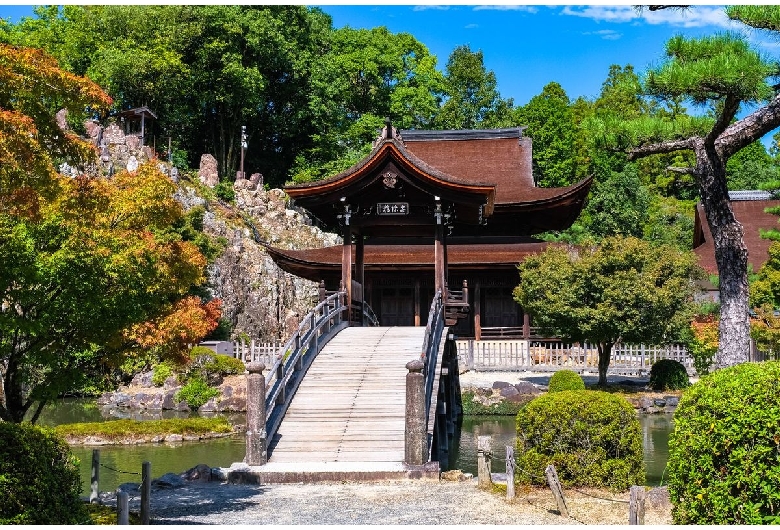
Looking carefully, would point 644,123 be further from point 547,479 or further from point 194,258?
point 194,258

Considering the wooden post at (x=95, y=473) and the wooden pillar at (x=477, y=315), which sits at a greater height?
the wooden pillar at (x=477, y=315)

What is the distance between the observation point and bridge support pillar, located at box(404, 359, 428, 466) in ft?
47.1

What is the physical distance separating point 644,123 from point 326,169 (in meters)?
40.4

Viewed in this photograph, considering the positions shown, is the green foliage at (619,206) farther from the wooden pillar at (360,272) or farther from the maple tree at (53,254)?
the maple tree at (53,254)

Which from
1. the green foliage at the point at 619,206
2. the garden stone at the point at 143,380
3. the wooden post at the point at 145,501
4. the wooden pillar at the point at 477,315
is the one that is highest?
the green foliage at the point at 619,206

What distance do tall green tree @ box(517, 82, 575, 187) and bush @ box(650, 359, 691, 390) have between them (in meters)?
24.7

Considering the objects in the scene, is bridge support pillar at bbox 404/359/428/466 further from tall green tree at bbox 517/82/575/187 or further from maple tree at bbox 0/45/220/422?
tall green tree at bbox 517/82/575/187

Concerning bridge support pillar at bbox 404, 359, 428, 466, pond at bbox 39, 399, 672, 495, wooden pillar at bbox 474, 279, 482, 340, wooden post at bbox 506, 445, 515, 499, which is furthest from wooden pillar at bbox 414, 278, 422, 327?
wooden post at bbox 506, 445, 515, 499

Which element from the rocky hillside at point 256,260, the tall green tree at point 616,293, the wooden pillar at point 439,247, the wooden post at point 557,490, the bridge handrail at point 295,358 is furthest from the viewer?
the rocky hillside at point 256,260

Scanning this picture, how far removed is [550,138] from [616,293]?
96.9 feet

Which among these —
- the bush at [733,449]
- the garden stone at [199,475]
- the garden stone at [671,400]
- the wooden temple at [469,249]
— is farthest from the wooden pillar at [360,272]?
the bush at [733,449]

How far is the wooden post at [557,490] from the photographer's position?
35.8ft

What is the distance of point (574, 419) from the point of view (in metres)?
12.2

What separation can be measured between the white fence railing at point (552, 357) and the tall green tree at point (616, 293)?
4323 mm
